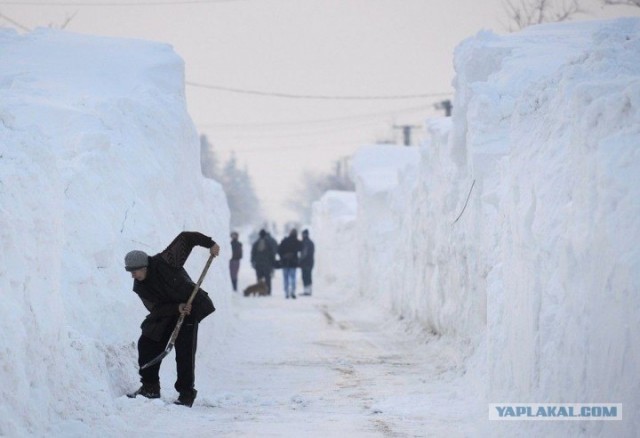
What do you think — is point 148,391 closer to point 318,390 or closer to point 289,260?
point 318,390

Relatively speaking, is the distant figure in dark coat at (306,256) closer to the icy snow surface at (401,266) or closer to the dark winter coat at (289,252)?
the dark winter coat at (289,252)

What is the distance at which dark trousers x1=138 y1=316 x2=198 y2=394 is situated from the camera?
10.2m

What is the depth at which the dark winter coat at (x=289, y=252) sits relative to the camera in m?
30.2

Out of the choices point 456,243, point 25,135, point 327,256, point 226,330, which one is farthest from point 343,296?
point 25,135

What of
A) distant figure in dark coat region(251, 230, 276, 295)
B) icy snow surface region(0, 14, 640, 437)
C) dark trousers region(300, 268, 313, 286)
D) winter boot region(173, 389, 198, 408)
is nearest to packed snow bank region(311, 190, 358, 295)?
dark trousers region(300, 268, 313, 286)

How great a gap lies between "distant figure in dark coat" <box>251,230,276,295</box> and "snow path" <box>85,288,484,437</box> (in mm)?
10758

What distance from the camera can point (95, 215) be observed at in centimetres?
1231

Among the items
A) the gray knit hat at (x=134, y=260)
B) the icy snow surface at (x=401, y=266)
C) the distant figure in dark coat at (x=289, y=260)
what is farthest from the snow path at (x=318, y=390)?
the distant figure in dark coat at (x=289, y=260)

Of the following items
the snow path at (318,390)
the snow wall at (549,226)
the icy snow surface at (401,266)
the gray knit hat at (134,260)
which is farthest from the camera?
the gray knit hat at (134,260)

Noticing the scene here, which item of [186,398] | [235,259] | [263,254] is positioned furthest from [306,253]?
[186,398]

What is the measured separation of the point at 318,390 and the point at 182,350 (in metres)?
Answer: 2.17

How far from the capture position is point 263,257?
3191 centimetres

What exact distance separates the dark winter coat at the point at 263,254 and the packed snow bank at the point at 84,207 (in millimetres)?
8094

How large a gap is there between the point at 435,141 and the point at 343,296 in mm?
15147
